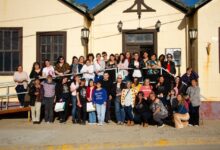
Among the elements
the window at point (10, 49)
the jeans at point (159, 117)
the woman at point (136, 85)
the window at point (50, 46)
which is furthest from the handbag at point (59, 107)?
the window at point (10, 49)

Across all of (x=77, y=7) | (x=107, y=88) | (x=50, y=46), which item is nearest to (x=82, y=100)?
(x=107, y=88)

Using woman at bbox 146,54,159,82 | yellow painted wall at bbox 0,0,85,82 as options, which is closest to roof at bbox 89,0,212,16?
yellow painted wall at bbox 0,0,85,82

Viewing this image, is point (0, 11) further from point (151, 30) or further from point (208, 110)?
point (208, 110)

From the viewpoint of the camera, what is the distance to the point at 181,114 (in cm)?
1381

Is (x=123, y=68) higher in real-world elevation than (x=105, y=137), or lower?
higher

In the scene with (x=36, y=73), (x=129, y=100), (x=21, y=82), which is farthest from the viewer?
(x=21, y=82)

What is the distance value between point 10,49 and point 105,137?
7.25 metres

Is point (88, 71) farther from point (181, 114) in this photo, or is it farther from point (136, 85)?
point (181, 114)

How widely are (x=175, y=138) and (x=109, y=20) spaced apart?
7.93 meters

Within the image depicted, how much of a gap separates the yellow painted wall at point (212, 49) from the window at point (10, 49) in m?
7.64

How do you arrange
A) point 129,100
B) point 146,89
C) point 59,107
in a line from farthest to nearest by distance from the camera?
1. point 59,107
2. point 146,89
3. point 129,100

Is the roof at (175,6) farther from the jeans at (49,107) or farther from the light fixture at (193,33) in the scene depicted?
the jeans at (49,107)

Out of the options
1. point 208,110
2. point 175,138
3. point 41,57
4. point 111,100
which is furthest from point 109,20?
point 175,138

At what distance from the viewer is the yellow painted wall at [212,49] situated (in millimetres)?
16031
